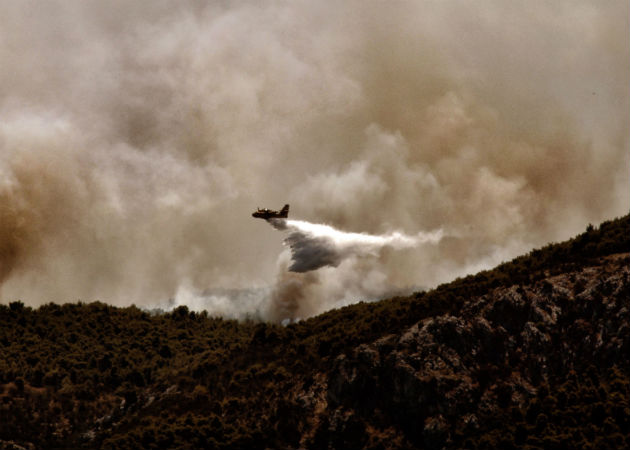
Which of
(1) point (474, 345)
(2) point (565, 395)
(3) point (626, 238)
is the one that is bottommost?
(2) point (565, 395)

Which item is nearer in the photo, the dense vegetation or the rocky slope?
the dense vegetation

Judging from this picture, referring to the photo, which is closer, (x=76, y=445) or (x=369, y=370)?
(x=369, y=370)

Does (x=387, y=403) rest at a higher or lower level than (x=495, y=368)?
lower

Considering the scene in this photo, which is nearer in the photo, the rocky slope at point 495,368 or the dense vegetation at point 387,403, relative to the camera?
the dense vegetation at point 387,403

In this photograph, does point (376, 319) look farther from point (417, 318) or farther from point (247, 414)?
point (247, 414)

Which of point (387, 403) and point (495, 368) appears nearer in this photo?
point (495, 368)

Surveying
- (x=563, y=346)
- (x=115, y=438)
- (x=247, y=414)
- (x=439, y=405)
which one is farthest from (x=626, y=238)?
(x=115, y=438)

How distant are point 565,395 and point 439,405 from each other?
16196mm

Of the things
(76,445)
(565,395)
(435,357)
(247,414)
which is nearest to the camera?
(565,395)

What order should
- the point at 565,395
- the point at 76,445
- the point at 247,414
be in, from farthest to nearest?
the point at 76,445 < the point at 247,414 < the point at 565,395

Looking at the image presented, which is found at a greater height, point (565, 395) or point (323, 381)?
point (323, 381)

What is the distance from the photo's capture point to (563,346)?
164375 mm

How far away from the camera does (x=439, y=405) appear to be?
539 ft

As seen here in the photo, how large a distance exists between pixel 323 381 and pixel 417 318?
15.9 m
